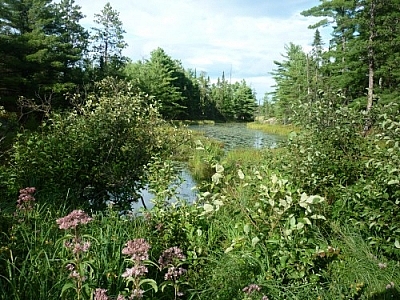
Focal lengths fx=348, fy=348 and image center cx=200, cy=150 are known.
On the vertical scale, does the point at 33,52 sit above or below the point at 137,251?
above

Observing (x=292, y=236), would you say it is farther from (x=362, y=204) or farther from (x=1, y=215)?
(x=1, y=215)

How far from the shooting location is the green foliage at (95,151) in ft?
15.8

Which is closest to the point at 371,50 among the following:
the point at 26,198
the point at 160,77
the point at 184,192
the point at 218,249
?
the point at 184,192

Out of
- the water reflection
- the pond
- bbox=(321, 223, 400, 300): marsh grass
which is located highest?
bbox=(321, 223, 400, 300): marsh grass

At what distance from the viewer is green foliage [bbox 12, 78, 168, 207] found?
4820 mm

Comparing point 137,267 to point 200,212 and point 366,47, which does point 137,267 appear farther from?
point 366,47

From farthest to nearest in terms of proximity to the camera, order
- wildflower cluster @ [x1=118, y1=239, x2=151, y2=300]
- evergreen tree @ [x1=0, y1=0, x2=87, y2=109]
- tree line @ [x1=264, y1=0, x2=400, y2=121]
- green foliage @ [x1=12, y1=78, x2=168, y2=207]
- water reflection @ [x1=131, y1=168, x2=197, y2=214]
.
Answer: evergreen tree @ [x1=0, y1=0, x2=87, y2=109]
tree line @ [x1=264, y1=0, x2=400, y2=121]
water reflection @ [x1=131, y1=168, x2=197, y2=214]
green foliage @ [x1=12, y1=78, x2=168, y2=207]
wildflower cluster @ [x1=118, y1=239, x2=151, y2=300]

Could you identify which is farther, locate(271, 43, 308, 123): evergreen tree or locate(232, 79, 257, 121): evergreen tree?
locate(232, 79, 257, 121): evergreen tree

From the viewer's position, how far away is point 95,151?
556cm

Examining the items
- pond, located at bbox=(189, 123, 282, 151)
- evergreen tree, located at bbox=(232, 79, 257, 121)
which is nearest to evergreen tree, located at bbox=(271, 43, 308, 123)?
pond, located at bbox=(189, 123, 282, 151)

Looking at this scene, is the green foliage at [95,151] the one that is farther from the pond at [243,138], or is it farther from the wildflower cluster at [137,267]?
the pond at [243,138]

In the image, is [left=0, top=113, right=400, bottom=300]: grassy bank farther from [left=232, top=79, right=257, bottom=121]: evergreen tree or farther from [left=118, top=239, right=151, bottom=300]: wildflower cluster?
[left=232, top=79, right=257, bottom=121]: evergreen tree

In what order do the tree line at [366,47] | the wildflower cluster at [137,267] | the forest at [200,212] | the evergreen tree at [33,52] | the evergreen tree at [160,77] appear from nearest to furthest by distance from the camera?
the wildflower cluster at [137,267] → the forest at [200,212] → the tree line at [366,47] → the evergreen tree at [33,52] → the evergreen tree at [160,77]

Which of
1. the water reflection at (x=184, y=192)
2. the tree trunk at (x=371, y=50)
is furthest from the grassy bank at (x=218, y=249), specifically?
the tree trunk at (x=371, y=50)
